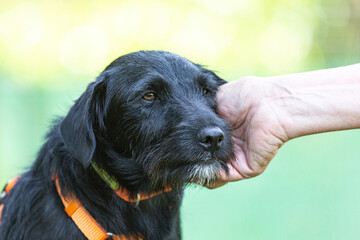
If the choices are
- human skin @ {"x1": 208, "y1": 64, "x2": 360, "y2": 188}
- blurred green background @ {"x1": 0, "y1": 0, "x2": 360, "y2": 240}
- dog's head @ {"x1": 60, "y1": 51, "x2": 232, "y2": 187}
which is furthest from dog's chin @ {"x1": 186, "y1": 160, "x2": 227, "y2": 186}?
blurred green background @ {"x1": 0, "y1": 0, "x2": 360, "y2": 240}

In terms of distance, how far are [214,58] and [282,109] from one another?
4401 millimetres

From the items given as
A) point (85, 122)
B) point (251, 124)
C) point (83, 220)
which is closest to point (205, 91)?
point (251, 124)

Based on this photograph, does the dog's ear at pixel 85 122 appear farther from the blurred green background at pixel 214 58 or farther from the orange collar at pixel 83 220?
the blurred green background at pixel 214 58

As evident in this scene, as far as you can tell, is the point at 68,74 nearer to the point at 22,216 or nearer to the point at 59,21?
the point at 59,21

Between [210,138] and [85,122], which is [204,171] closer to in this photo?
[210,138]

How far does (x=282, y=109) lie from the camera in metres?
2.95

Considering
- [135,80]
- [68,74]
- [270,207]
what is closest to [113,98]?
[135,80]

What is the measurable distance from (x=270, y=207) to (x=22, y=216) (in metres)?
3.42

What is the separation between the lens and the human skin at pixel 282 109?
2.82m

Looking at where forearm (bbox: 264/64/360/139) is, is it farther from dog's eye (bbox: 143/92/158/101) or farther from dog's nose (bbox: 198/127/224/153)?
dog's eye (bbox: 143/92/158/101)

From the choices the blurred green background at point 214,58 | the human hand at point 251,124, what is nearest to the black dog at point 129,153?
the human hand at point 251,124

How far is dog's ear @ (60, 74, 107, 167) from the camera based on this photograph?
2.51 meters

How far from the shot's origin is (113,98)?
2838 millimetres

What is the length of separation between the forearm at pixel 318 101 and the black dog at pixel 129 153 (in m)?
0.50
